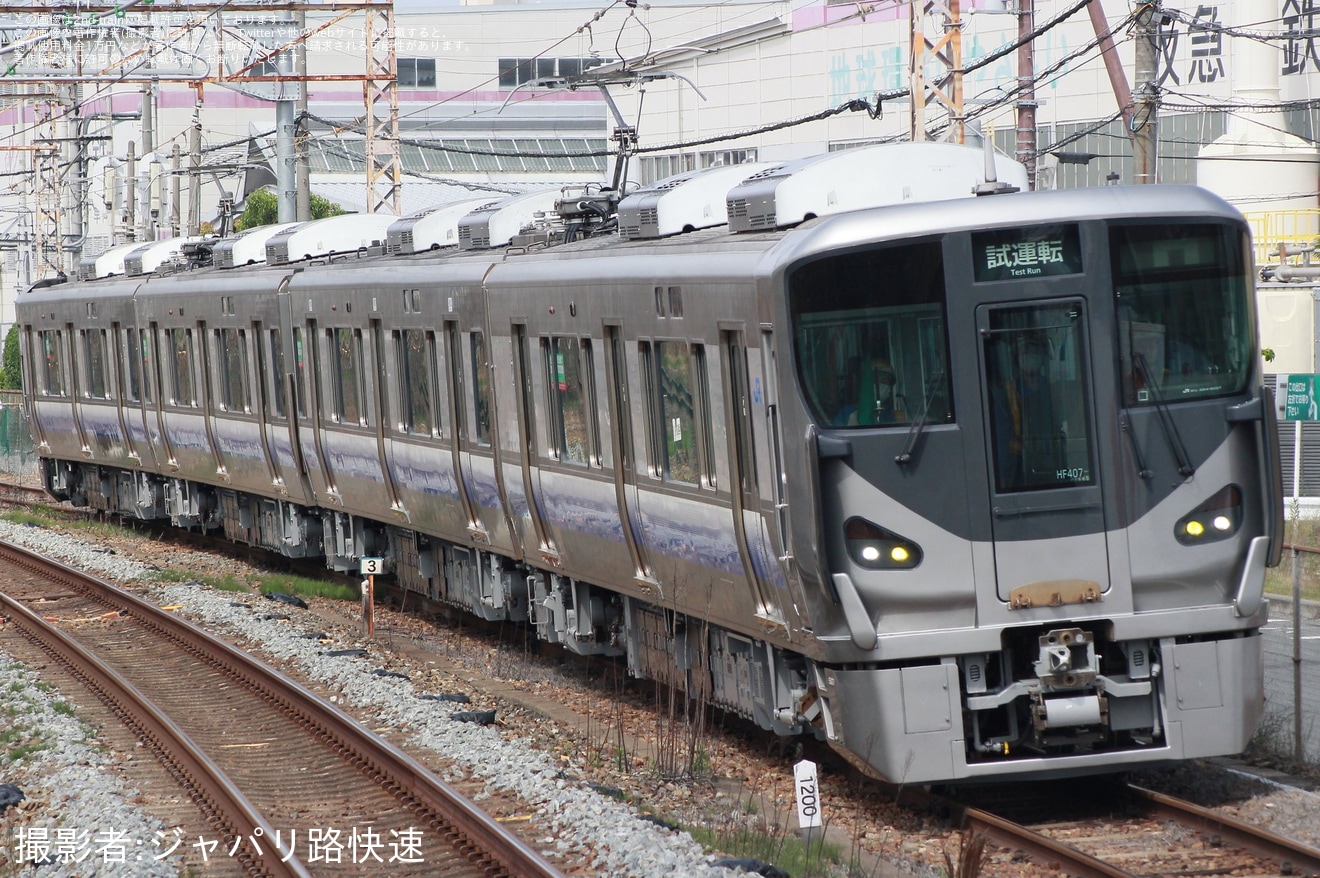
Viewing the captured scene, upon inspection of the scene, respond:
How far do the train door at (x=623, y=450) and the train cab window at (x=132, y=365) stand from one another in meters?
13.1

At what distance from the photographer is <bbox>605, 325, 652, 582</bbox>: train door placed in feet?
35.4

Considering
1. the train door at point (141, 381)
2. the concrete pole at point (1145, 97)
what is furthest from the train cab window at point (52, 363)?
the concrete pole at point (1145, 97)

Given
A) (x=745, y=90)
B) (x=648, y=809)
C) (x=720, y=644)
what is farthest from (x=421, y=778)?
(x=745, y=90)

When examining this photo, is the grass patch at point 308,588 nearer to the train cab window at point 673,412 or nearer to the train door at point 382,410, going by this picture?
the train door at point 382,410

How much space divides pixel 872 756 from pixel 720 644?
94.0 inches

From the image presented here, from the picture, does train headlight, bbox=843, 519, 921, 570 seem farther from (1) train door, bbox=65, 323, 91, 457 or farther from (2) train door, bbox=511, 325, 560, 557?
(1) train door, bbox=65, 323, 91, 457

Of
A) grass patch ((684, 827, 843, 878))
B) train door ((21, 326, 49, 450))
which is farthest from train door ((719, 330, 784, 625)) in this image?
train door ((21, 326, 49, 450))

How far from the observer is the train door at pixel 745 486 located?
29.4 ft

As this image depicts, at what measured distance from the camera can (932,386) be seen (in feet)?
26.6

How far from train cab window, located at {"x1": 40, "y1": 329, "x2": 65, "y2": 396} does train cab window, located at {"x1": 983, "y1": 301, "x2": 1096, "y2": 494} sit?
2009 cm

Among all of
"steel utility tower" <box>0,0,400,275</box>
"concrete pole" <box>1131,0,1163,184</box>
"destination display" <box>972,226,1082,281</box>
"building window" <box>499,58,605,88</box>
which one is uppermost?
"building window" <box>499,58,605,88</box>

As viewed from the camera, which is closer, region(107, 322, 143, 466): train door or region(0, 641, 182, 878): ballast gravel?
region(0, 641, 182, 878): ballast gravel

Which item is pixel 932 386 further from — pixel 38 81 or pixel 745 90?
pixel 745 90

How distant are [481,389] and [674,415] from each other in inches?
138
